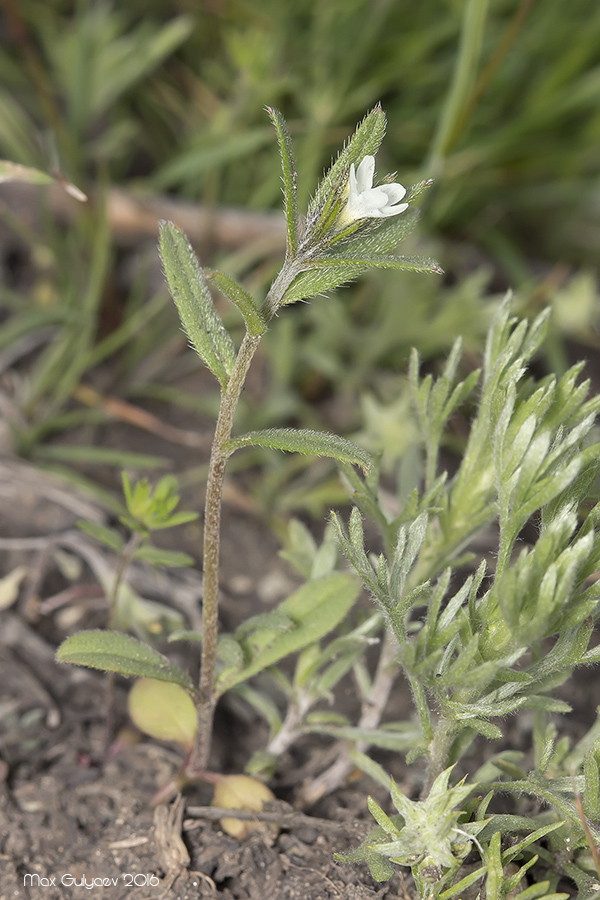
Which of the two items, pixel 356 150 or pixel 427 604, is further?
pixel 427 604

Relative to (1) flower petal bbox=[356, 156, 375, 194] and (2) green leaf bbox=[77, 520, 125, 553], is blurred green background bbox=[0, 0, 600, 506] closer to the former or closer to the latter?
(2) green leaf bbox=[77, 520, 125, 553]

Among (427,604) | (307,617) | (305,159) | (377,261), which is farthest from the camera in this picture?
(305,159)

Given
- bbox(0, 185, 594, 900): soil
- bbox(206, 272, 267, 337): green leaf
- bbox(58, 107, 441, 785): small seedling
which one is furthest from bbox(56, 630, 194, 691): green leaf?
bbox(206, 272, 267, 337): green leaf

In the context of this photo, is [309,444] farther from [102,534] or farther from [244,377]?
[102,534]

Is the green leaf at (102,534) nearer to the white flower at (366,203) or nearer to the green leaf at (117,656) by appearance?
the green leaf at (117,656)

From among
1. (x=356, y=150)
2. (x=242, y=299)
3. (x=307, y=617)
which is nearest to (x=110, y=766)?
(x=307, y=617)

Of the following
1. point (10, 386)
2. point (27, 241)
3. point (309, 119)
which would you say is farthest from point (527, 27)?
point (10, 386)
